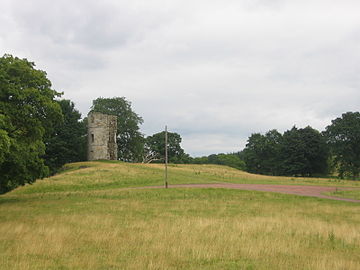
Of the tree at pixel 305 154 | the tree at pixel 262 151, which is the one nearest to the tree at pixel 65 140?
the tree at pixel 305 154

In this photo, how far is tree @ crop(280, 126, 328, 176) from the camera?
74188 millimetres

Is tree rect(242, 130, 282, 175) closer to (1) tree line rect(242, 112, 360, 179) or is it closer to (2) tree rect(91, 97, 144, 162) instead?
(1) tree line rect(242, 112, 360, 179)

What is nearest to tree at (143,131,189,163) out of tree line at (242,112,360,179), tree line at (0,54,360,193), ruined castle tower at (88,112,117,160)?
tree line at (0,54,360,193)

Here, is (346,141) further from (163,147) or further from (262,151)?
(163,147)

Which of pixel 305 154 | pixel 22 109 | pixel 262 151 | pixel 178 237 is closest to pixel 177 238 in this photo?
pixel 178 237

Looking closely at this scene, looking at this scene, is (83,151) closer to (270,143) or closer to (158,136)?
(158,136)

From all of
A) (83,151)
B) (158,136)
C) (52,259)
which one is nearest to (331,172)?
(158,136)

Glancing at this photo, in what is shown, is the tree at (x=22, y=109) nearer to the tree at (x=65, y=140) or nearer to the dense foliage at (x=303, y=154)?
the tree at (x=65, y=140)

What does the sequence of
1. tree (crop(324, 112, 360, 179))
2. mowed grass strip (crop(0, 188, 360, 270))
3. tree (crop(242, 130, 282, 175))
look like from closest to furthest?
mowed grass strip (crop(0, 188, 360, 270)) → tree (crop(324, 112, 360, 179)) → tree (crop(242, 130, 282, 175))

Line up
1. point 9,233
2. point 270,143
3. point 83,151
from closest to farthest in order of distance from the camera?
point 9,233, point 83,151, point 270,143

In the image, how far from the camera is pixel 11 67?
2048 cm

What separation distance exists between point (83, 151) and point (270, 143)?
51.8m

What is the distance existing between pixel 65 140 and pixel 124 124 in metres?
19.8

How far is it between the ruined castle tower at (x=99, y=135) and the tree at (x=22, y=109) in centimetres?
3674
